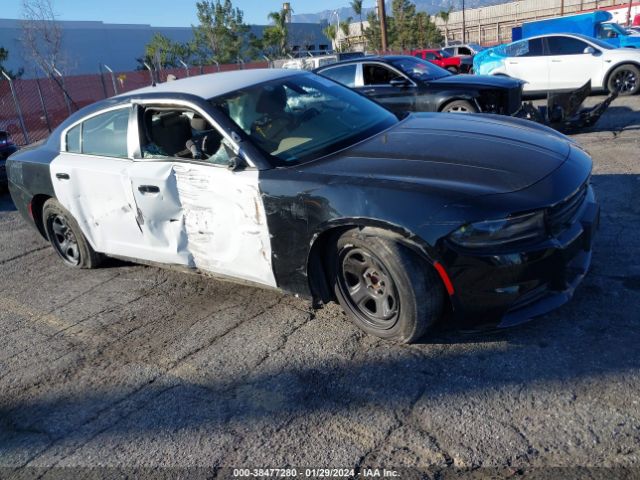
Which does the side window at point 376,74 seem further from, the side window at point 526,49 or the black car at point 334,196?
the black car at point 334,196

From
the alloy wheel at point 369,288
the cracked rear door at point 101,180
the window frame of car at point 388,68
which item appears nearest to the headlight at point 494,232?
the alloy wheel at point 369,288

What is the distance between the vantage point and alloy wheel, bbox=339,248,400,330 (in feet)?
10.5

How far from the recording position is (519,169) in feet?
10.3

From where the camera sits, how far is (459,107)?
852 cm

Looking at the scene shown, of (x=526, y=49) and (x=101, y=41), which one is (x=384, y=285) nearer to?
(x=526, y=49)

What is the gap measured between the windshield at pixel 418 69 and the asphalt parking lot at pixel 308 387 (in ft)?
17.4

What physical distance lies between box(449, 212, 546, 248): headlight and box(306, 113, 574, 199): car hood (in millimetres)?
177

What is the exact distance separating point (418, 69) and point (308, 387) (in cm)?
739

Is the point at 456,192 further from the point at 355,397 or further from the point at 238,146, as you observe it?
the point at 238,146

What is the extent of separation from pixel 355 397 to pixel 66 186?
332 centimetres

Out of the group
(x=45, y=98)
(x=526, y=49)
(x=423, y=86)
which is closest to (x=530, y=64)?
(x=526, y=49)

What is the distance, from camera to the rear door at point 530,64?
12.2m

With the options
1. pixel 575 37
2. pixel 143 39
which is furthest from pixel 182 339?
pixel 143 39

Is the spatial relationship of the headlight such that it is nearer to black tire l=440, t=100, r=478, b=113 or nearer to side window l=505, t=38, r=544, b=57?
black tire l=440, t=100, r=478, b=113
